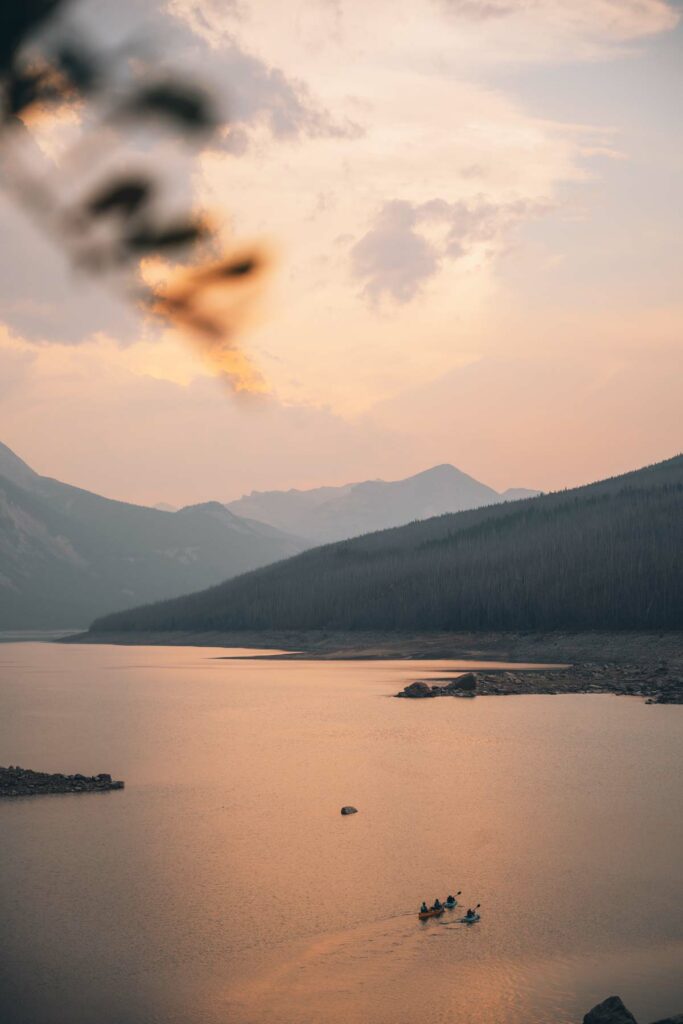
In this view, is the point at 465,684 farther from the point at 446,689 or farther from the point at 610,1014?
the point at 610,1014

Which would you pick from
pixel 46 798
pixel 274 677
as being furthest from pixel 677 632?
pixel 46 798

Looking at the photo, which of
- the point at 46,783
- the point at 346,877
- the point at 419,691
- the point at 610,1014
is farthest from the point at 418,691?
the point at 610,1014

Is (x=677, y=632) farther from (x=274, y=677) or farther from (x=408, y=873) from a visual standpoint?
(x=408, y=873)

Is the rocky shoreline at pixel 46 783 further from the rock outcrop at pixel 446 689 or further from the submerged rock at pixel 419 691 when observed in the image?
the rock outcrop at pixel 446 689

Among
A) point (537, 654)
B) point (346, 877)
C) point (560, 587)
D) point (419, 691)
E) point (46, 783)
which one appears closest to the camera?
point (346, 877)

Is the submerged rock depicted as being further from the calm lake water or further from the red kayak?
the red kayak

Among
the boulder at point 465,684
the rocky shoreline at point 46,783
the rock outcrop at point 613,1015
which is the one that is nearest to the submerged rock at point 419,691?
the boulder at point 465,684
